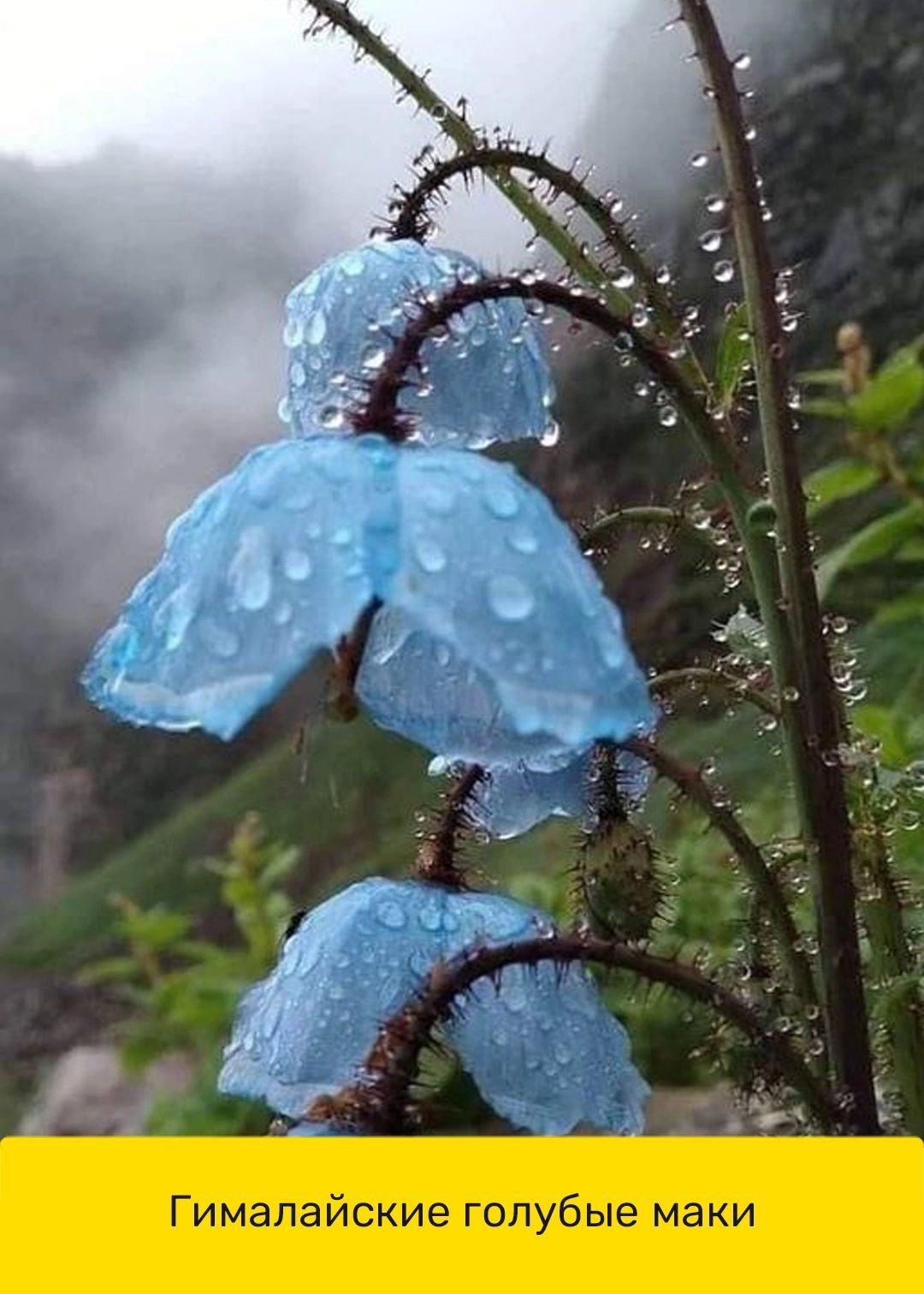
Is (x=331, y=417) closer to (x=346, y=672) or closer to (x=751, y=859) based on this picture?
(x=346, y=672)

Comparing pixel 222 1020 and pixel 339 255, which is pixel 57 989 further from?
pixel 339 255

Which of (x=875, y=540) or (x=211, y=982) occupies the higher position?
(x=211, y=982)

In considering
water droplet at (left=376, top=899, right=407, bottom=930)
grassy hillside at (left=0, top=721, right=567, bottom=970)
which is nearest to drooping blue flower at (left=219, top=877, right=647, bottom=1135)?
water droplet at (left=376, top=899, right=407, bottom=930)

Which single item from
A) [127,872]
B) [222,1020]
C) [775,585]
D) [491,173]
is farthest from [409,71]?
[127,872]

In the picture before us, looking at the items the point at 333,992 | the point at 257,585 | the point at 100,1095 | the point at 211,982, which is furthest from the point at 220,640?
the point at 100,1095

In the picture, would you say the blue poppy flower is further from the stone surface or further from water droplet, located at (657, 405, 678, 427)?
the stone surface

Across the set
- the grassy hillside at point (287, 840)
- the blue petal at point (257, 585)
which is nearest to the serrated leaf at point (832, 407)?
the blue petal at point (257, 585)
